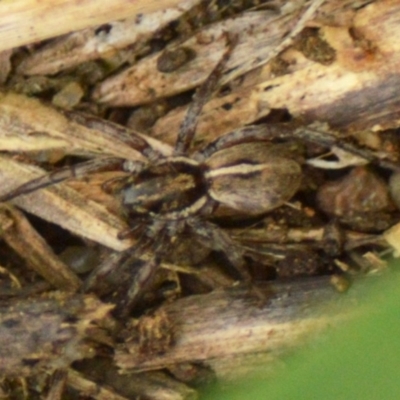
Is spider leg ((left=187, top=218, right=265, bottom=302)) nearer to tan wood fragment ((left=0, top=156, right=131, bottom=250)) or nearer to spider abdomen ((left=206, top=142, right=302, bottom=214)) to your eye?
spider abdomen ((left=206, top=142, right=302, bottom=214))

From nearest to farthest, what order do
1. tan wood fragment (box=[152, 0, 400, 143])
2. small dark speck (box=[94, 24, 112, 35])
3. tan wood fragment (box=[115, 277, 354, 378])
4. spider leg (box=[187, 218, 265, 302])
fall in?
tan wood fragment (box=[152, 0, 400, 143]) → tan wood fragment (box=[115, 277, 354, 378]) → spider leg (box=[187, 218, 265, 302]) → small dark speck (box=[94, 24, 112, 35])

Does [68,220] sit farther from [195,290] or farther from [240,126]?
[240,126]

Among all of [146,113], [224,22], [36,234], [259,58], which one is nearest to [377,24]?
[259,58]

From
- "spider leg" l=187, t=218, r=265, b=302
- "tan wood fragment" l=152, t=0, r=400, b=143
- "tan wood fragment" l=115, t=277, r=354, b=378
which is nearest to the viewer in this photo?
"tan wood fragment" l=152, t=0, r=400, b=143

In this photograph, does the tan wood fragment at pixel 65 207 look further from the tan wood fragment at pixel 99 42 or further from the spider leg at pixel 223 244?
the tan wood fragment at pixel 99 42

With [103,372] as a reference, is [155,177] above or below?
above

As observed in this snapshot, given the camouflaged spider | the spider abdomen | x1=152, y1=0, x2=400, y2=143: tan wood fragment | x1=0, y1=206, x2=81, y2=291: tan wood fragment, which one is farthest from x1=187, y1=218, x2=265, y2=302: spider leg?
x1=0, y1=206, x2=81, y2=291: tan wood fragment

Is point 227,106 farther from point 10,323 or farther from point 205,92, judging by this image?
point 10,323

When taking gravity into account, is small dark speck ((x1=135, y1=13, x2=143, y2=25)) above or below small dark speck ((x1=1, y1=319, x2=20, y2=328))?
above
